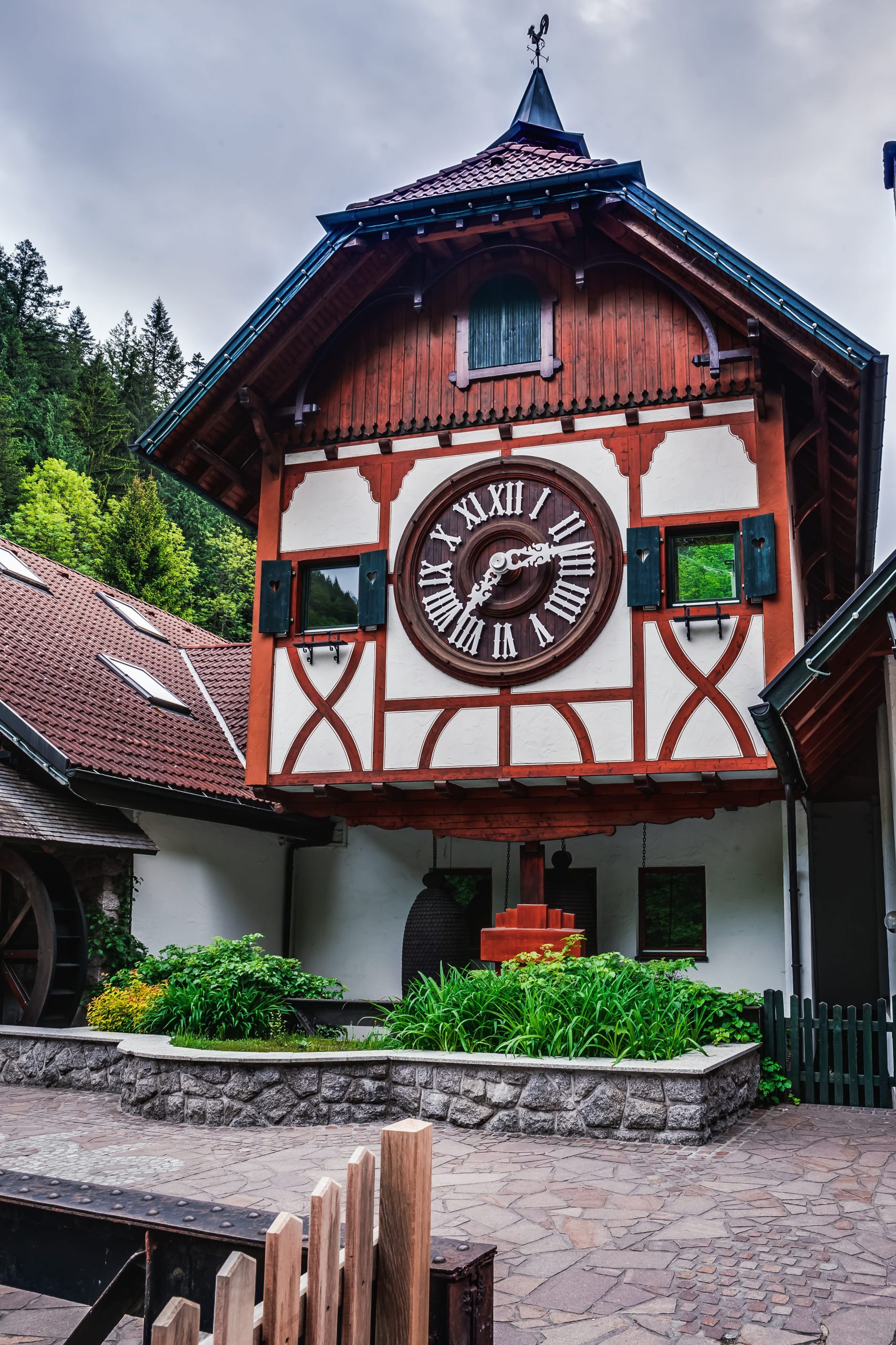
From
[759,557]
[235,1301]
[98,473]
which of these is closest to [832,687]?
[759,557]

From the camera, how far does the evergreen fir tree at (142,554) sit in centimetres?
3144

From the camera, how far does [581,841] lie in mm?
12945

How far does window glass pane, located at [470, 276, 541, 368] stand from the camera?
12297 mm

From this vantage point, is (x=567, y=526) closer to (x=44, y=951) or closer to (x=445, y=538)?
(x=445, y=538)

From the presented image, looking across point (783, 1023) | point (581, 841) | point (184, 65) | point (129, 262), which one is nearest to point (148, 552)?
point (184, 65)

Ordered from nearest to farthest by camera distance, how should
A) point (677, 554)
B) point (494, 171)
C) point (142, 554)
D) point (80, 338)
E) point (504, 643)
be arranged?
1. point (677, 554)
2. point (504, 643)
3. point (494, 171)
4. point (142, 554)
5. point (80, 338)

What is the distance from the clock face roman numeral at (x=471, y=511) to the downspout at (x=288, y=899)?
4.56 m

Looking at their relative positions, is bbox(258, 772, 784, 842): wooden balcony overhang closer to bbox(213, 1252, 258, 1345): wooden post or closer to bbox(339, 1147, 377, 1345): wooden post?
bbox(339, 1147, 377, 1345): wooden post

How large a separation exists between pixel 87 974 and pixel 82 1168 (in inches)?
179

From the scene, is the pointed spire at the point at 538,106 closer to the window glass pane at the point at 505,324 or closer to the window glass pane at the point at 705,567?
the window glass pane at the point at 505,324

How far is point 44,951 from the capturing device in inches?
411

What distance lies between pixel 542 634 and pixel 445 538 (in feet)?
4.76

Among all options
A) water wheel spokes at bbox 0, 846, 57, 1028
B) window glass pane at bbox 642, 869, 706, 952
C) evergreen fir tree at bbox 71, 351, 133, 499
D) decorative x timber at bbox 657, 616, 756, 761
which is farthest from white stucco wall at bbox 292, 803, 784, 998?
evergreen fir tree at bbox 71, 351, 133, 499

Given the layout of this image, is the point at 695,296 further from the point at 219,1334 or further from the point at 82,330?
the point at 82,330
